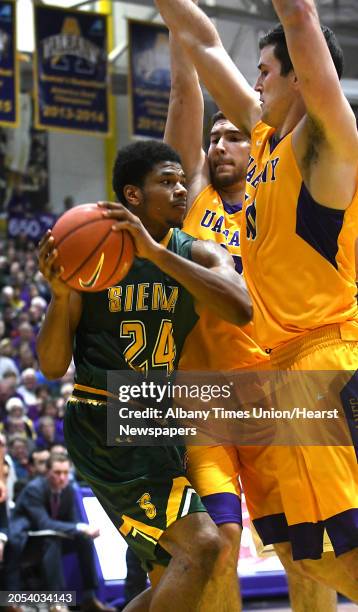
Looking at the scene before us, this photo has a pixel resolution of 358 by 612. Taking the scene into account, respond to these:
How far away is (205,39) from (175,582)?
261 centimetres

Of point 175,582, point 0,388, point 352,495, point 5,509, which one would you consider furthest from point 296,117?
point 0,388

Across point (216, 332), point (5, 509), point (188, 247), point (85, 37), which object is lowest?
point (5, 509)

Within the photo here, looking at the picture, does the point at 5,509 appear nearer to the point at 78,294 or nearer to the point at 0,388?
the point at 0,388

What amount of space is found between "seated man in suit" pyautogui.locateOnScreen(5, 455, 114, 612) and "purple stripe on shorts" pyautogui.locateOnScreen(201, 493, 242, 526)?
194 inches

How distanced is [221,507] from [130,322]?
0.91 meters

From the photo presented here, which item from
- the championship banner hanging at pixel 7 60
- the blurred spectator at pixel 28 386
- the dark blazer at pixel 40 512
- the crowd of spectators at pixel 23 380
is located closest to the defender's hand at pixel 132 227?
the dark blazer at pixel 40 512

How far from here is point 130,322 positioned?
4293 millimetres

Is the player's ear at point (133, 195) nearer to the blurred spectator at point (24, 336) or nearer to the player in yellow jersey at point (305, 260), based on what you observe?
the player in yellow jersey at point (305, 260)

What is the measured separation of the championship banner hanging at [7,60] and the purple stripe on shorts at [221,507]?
42.2ft

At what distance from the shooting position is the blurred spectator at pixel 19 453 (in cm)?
1090

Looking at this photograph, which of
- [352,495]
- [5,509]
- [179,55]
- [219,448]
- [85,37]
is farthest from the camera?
[85,37]

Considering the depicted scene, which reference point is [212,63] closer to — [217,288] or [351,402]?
[217,288]

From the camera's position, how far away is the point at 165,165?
4.39 m

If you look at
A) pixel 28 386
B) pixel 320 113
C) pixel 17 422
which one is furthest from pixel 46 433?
pixel 320 113
